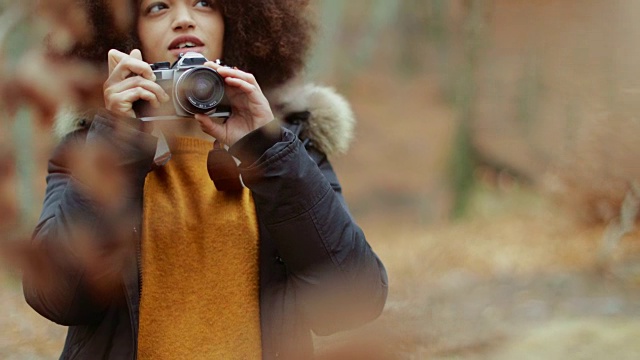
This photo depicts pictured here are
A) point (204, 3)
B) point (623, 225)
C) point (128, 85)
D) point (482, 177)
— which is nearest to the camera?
point (128, 85)

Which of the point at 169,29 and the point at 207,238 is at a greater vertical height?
the point at 169,29

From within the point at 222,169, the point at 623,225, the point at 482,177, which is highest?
the point at 482,177

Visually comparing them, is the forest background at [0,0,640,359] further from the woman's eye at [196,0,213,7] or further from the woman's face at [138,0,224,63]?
the woman's eye at [196,0,213,7]

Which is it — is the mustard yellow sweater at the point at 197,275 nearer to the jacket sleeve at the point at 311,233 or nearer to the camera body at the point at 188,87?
the jacket sleeve at the point at 311,233

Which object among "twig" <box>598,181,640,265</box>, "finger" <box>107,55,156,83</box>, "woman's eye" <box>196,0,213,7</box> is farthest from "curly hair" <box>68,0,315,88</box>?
"twig" <box>598,181,640,265</box>

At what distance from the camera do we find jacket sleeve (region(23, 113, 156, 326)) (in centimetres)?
110

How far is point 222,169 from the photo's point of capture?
1.67m

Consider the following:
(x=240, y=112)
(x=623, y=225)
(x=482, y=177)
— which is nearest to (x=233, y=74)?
(x=240, y=112)

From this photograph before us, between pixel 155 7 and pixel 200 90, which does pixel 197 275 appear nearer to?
pixel 200 90

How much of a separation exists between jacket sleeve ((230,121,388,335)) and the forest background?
11cm

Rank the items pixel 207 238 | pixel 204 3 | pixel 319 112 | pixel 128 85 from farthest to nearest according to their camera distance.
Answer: pixel 319 112
pixel 204 3
pixel 207 238
pixel 128 85

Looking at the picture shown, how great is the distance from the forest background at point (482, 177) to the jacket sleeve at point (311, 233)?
106 millimetres

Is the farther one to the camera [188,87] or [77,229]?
[188,87]

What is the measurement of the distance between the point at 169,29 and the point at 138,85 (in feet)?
0.93
